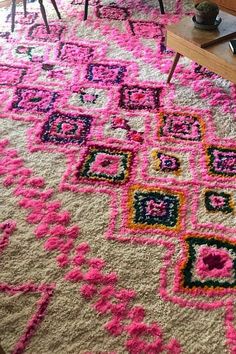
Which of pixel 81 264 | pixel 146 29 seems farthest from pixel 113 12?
pixel 81 264

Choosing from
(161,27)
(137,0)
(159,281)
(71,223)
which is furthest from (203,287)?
(137,0)

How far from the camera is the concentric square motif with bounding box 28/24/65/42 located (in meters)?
3.13

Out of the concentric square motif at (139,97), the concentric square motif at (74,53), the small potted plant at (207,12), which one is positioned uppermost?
the small potted plant at (207,12)

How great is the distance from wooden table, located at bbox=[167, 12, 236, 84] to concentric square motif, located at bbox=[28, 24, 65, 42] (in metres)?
1.01

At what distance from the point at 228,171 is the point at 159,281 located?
70 centimetres

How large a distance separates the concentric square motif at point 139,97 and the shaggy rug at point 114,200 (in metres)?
0.01

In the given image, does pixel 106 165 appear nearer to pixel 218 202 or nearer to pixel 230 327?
pixel 218 202

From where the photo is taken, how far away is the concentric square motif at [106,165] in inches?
79.5

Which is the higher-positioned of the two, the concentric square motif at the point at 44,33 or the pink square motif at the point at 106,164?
the pink square motif at the point at 106,164

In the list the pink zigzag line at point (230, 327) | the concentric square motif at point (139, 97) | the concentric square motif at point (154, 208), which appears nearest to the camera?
the pink zigzag line at point (230, 327)

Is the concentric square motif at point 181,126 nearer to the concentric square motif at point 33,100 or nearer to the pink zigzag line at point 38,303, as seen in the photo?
the concentric square motif at point 33,100

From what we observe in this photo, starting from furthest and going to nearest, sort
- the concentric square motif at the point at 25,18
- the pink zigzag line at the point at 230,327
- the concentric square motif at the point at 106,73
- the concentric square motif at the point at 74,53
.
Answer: the concentric square motif at the point at 25,18
the concentric square motif at the point at 74,53
the concentric square motif at the point at 106,73
the pink zigzag line at the point at 230,327

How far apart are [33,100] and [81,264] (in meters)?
1.22

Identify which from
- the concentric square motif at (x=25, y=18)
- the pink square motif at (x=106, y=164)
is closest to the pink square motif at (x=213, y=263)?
the pink square motif at (x=106, y=164)
